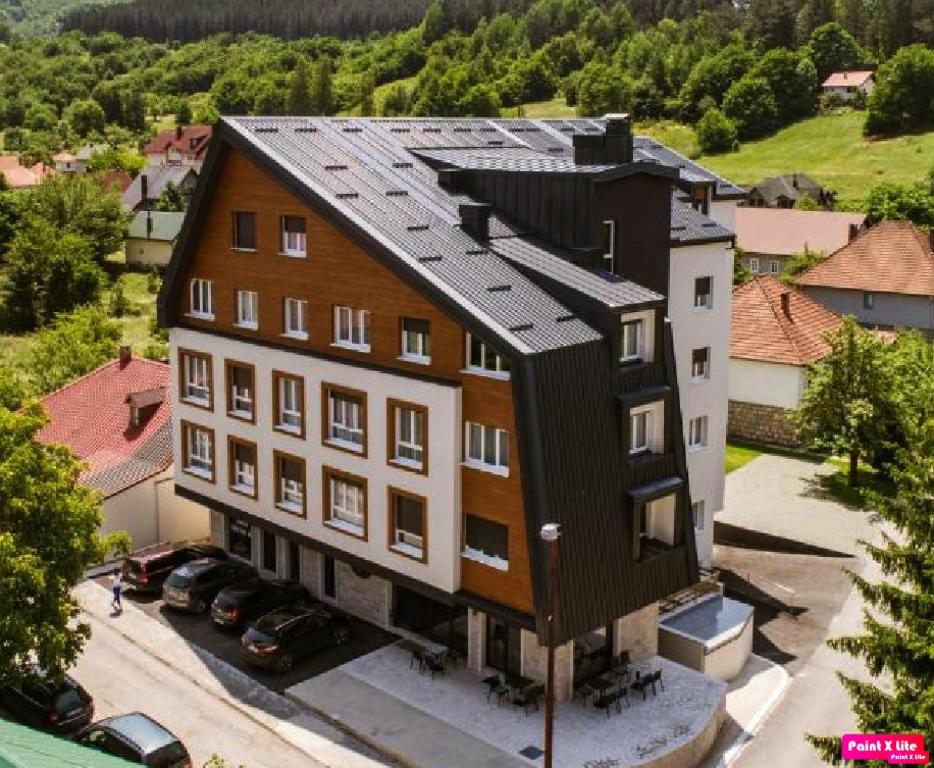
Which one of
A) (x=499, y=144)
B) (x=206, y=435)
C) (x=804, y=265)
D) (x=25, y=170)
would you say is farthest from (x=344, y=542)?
(x=25, y=170)

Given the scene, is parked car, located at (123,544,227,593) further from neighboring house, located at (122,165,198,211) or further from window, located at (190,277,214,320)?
neighboring house, located at (122,165,198,211)

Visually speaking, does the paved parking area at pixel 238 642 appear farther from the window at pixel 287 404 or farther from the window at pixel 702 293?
the window at pixel 702 293

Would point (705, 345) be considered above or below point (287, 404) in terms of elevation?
above

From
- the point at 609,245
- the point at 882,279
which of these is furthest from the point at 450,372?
the point at 882,279

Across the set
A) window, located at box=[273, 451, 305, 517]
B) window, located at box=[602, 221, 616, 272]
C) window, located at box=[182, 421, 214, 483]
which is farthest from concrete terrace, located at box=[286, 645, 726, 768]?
window, located at box=[602, 221, 616, 272]

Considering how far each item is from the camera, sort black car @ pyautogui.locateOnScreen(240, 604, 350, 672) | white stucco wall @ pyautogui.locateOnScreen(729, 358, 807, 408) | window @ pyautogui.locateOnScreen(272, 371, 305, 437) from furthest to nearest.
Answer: white stucco wall @ pyautogui.locateOnScreen(729, 358, 807, 408)
window @ pyautogui.locateOnScreen(272, 371, 305, 437)
black car @ pyautogui.locateOnScreen(240, 604, 350, 672)

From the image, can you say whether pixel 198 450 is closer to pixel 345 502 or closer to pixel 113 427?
pixel 113 427

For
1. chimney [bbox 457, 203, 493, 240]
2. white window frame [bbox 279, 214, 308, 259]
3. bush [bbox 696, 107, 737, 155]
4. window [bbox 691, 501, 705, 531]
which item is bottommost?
window [bbox 691, 501, 705, 531]
